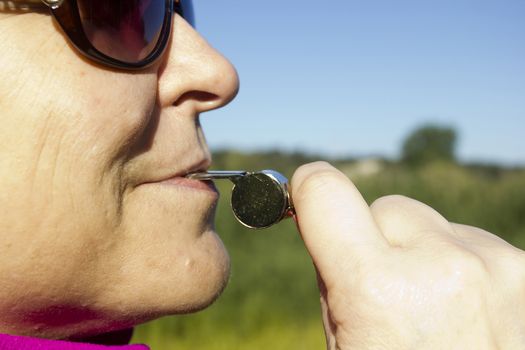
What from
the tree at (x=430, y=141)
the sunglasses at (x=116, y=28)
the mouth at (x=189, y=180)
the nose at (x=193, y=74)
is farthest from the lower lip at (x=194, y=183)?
the tree at (x=430, y=141)

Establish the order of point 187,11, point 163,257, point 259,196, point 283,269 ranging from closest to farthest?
point 163,257
point 259,196
point 187,11
point 283,269

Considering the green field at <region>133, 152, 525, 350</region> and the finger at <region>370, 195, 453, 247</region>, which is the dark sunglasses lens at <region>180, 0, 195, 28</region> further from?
the green field at <region>133, 152, 525, 350</region>

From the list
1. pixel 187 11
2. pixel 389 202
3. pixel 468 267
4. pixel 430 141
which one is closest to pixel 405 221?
pixel 389 202

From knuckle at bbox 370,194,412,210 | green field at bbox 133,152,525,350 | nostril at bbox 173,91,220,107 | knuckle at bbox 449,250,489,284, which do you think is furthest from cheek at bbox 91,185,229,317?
green field at bbox 133,152,525,350

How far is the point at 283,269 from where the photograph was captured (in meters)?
7.96

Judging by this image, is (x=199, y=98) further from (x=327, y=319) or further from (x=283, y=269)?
(x=283, y=269)

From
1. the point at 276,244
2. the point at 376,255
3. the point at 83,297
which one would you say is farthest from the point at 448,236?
the point at 276,244

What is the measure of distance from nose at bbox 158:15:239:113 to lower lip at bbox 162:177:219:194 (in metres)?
0.18

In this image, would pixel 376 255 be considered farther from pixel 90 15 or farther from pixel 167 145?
pixel 90 15

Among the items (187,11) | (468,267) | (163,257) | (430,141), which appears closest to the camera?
(468,267)

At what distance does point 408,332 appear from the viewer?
4.31 feet

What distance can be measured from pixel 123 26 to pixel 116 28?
21 mm

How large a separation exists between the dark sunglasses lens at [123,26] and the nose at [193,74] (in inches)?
2.7

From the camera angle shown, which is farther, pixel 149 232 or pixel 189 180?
pixel 189 180
